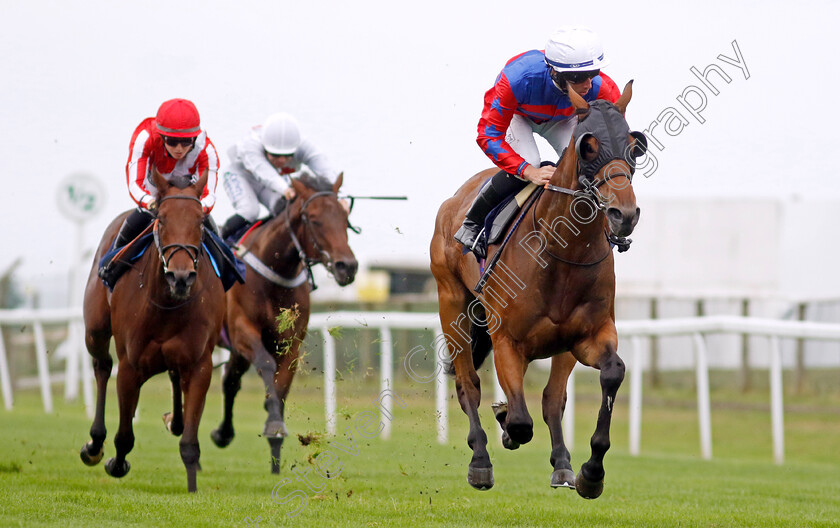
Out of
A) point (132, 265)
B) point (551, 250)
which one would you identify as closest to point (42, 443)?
point (132, 265)

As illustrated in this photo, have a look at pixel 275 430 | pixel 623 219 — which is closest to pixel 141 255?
pixel 275 430

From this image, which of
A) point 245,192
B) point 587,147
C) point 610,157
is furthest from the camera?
point 245,192

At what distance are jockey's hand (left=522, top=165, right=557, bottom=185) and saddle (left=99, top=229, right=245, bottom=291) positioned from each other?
240 cm

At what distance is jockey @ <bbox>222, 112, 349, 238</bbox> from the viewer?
909 centimetres

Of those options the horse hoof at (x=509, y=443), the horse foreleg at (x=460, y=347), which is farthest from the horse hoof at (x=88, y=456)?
the horse hoof at (x=509, y=443)

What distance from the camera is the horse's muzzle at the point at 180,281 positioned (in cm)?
608

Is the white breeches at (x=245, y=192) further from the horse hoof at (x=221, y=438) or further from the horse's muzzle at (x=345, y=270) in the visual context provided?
the horse hoof at (x=221, y=438)

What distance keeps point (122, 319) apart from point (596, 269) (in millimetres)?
3060

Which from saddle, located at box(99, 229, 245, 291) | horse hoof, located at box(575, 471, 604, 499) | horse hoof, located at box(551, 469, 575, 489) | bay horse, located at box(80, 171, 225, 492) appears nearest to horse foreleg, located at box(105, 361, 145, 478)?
bay horse, located at box(80, 171, 225, 492)

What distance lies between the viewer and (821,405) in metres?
14.0

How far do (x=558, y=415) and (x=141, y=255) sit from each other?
286 centimetres

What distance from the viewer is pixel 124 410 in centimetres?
673

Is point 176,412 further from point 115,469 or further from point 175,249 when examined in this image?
point 175,249

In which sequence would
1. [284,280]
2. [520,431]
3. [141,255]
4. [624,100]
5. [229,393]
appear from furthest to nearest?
[229,393], [284,280], [141,255], [520,431], [624,100]
